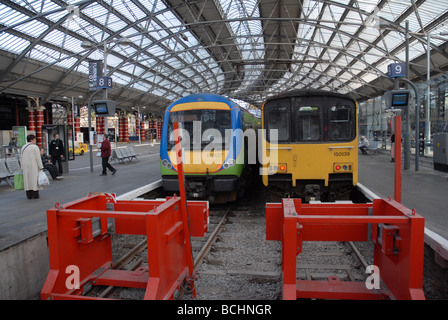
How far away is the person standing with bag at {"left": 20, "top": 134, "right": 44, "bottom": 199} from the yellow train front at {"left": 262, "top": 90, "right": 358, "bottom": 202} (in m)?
5.49

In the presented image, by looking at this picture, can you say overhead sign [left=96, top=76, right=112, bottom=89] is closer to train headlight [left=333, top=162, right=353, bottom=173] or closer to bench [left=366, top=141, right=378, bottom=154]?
train headlight [left=333, top=162, right=353, bottom=173]

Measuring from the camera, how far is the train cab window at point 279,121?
25.3 feet

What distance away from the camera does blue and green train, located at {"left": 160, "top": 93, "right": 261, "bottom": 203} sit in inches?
323

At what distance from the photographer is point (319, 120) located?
7.62 meters

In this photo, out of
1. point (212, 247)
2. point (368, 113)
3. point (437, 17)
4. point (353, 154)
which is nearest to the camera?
point (212, 247)

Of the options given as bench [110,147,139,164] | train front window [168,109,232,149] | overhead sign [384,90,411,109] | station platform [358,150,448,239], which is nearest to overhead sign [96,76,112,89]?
bench [110,147,139,164]

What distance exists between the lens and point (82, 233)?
154 inches

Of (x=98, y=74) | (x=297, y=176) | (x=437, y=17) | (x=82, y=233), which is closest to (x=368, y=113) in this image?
(x=437, y=17)

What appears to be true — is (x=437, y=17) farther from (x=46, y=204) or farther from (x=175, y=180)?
(x=46, y=204)

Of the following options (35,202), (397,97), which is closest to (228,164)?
(35,202)

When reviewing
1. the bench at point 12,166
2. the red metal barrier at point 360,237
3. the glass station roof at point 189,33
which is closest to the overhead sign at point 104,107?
the bench at point 12,166

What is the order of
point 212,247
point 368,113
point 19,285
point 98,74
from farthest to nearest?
point 368,113
point 98,74
point 212,247
point 19,285

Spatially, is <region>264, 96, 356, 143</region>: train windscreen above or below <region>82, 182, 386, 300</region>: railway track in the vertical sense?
above
